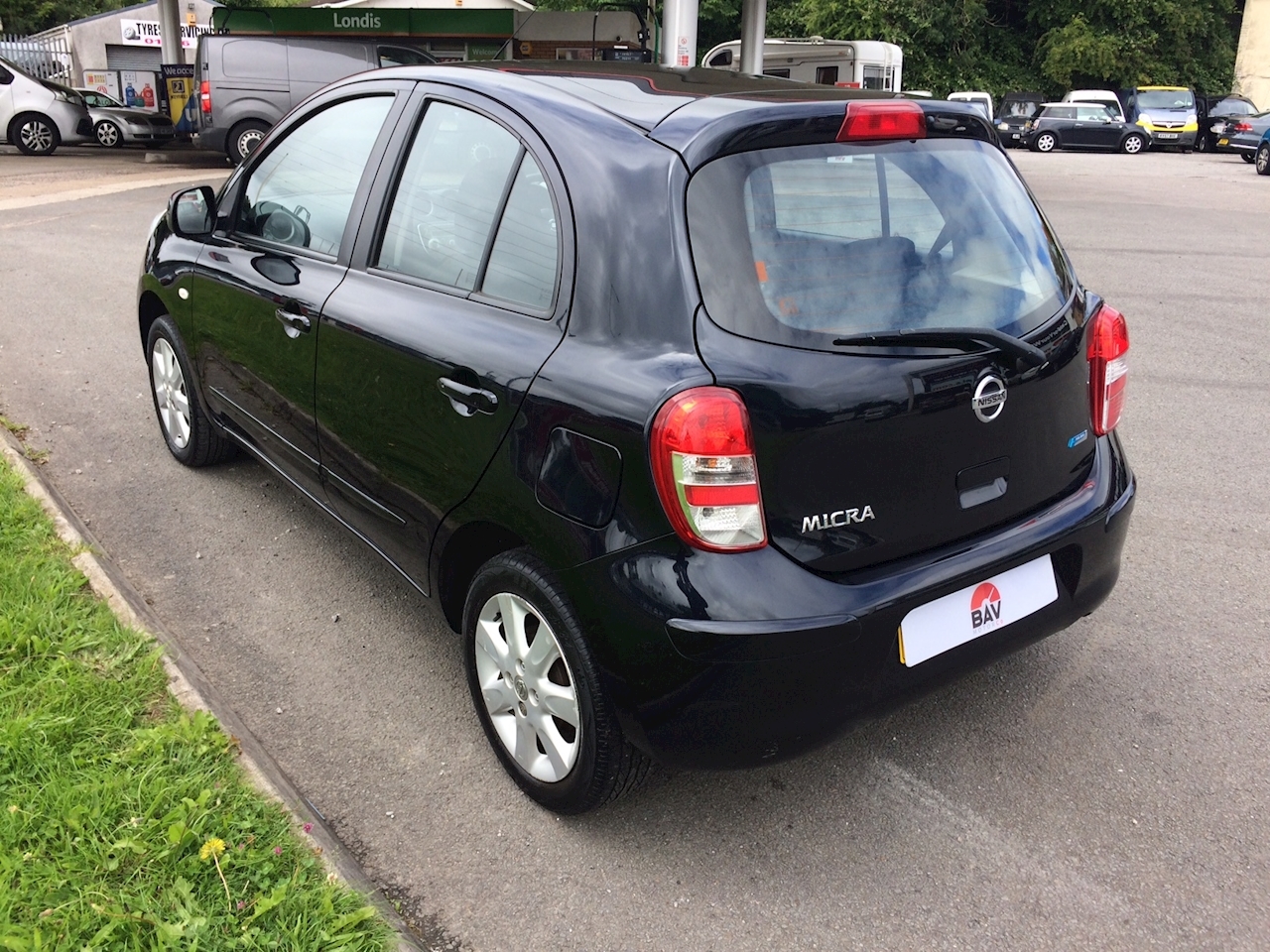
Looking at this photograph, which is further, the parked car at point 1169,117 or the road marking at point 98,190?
the parked car at point 1169,117

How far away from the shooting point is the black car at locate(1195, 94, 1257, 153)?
30.2 m

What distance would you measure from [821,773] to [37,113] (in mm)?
20216

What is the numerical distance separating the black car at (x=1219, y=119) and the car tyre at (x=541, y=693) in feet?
108

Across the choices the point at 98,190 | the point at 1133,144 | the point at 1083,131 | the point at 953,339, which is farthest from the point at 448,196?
the point at 1133,144

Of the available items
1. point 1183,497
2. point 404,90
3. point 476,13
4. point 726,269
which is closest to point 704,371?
point 726,269

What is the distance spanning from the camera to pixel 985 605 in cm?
248

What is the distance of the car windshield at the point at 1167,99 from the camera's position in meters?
31.0

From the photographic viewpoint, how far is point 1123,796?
2.73 meters

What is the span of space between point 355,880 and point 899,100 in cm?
224

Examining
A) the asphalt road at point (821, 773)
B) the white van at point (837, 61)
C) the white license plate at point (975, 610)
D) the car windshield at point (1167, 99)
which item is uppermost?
the white van at point (837, 61)

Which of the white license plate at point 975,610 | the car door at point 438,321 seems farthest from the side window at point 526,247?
the white license plate at point 975,610

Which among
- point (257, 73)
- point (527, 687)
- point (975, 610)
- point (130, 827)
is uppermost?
point (257, 73)

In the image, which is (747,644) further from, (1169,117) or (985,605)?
(1169,117)

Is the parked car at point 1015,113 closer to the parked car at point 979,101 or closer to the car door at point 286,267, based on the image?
the parked car at point 979,101
